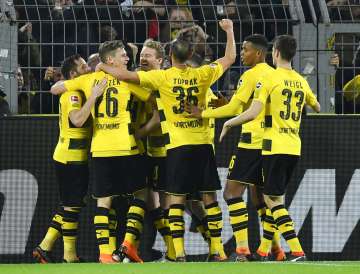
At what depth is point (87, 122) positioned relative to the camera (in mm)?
11852

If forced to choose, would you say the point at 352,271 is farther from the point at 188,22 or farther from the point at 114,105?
the point at 188,22

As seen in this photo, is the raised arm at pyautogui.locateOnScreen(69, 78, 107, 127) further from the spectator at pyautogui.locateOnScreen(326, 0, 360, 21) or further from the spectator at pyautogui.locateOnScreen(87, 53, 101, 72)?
the spectator at pyautogui.locateOnScreen(326, 0, 360, 21)

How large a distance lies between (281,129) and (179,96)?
90 cm

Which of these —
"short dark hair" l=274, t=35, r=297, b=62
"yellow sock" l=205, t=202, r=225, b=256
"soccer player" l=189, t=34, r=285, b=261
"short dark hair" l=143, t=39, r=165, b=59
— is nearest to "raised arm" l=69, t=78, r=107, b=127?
"short dark hair" l=143, t=39, r=165, b=59

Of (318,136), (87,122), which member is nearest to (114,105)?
(87,122)

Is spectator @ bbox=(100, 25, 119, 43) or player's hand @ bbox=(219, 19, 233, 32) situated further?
spectator @ bbox=(100, 25, 119, 43)

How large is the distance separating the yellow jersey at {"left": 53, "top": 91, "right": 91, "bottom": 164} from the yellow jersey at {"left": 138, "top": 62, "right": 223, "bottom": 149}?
2.71 ft

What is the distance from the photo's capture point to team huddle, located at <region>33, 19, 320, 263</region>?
37.0ft

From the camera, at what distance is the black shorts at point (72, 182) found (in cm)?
1199

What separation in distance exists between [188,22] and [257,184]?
5.81 ft

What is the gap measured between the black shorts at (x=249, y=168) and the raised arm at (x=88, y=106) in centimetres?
135

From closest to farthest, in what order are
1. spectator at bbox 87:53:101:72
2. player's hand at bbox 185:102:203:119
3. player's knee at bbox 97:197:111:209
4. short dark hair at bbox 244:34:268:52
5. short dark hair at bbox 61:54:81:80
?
player's hand at bbox 185:102:203:119
player's knee at bbox 97:197:111:209
short dark hair at bbox 244:34:268:52
short dark hair at bbox 61:54:81:80
spectator at bbox 87:53:101:72

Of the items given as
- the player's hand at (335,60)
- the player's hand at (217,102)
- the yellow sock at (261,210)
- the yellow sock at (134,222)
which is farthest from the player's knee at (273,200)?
the player's hand at (335,60)

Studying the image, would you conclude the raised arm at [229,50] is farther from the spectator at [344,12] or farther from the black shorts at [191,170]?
the spectator at [344,12]
